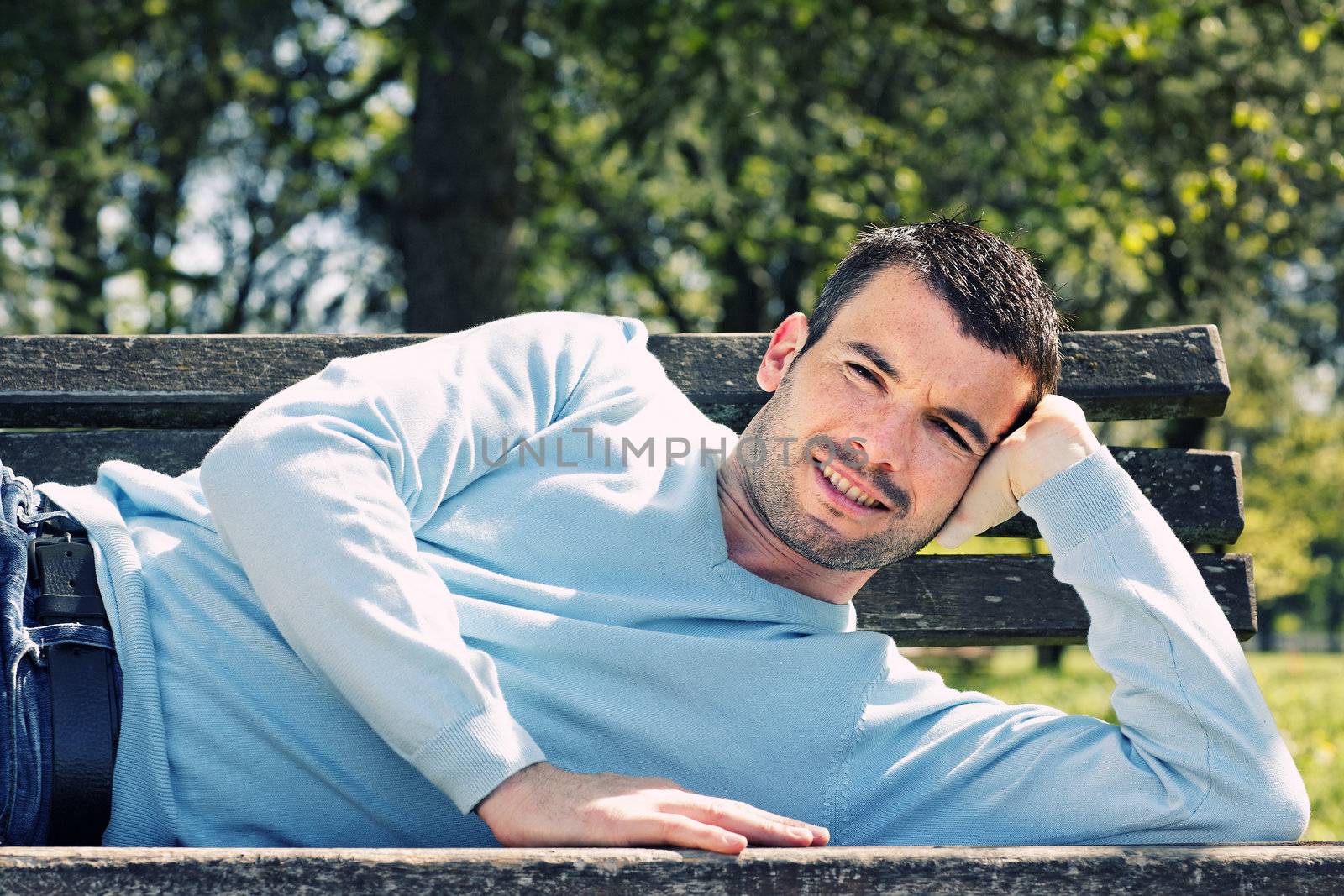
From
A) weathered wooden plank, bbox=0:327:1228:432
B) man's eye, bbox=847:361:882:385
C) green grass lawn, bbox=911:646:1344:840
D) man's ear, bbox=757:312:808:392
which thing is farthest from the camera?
green grass lawn, bbox=911:646:1344:840

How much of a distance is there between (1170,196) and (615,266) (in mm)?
7979

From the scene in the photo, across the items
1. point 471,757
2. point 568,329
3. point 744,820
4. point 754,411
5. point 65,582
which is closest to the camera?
point 744,820

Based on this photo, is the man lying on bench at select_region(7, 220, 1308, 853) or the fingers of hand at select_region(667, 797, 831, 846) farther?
the man lying on bench at select_region(7, 220, 1308, 853)

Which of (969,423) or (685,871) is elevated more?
(969,423)

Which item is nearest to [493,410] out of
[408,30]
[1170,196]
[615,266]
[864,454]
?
[864,454]

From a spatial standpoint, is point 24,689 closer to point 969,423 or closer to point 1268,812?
point 969,423

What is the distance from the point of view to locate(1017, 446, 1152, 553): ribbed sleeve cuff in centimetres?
224

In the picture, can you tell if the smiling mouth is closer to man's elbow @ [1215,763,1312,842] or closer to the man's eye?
the man's eye

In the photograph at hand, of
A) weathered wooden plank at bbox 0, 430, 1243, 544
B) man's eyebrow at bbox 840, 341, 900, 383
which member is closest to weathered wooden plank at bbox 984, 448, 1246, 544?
weathered wooden plank at bbox 0, 430, 1243, 544

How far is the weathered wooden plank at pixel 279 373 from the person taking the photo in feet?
9.40

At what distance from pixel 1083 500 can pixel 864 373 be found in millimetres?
469

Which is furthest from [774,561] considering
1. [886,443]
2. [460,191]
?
[460,191]

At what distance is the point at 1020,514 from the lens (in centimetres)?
291

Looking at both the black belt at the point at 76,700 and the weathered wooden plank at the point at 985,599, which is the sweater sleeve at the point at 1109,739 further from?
the black belt at the point at 76,700
